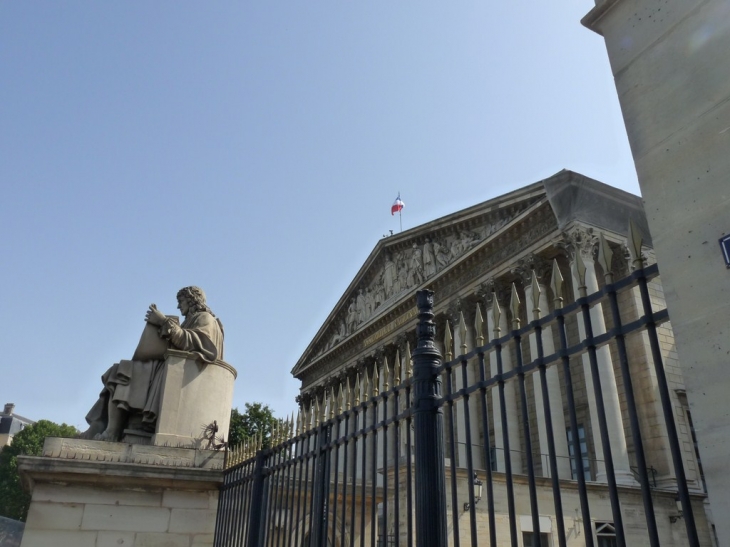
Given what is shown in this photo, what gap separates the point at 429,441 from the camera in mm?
3488

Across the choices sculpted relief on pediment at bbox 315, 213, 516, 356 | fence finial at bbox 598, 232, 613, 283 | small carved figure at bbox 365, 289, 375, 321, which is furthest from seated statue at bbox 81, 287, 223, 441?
small carved figure at bbox 365, 289, 375, 321

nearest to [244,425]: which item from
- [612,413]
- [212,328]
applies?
[612,413]

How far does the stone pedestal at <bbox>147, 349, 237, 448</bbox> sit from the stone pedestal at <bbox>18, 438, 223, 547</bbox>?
20cm

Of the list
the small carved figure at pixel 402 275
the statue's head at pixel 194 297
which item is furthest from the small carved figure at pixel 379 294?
the statue's head at pixel 194 297

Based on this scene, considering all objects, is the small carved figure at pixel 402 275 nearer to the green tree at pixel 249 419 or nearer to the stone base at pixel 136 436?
the green tree at pixel 249 419

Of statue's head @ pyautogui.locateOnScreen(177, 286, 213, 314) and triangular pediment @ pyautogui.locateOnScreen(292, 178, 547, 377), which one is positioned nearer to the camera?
statue's head @ pyautogui.locateOnScreen(177, 286, 213, 314)

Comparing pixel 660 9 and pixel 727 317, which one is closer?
pixel 727 317

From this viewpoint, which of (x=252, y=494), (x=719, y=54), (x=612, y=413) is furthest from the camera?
(x=612, y=413)

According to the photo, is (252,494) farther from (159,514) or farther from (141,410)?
(141,410)

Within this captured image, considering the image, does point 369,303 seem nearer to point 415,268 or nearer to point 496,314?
point 415,268

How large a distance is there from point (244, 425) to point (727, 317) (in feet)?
139

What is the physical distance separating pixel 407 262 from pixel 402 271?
552 millimetres

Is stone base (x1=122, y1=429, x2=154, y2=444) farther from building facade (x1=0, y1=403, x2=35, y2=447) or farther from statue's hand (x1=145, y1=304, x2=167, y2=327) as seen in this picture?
building facade (x1=0, y1=403, x2=35, y2=447)

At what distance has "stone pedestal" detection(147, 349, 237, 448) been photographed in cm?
620
